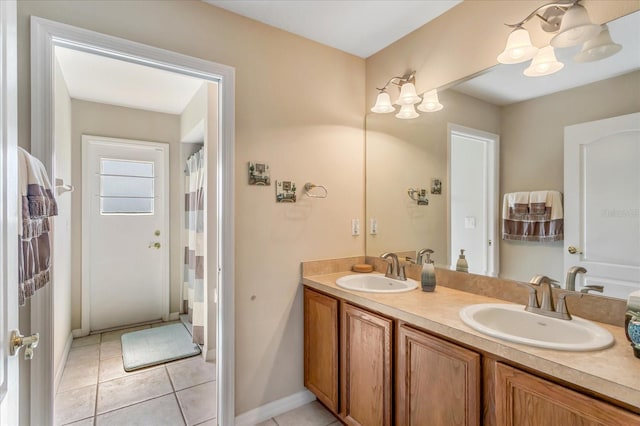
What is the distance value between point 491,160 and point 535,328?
879mm

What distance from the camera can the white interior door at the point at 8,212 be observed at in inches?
28.6

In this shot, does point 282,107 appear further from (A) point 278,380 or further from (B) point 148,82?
(A) point 278,380

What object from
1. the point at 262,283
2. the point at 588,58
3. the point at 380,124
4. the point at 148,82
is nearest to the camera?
the point at 588,58

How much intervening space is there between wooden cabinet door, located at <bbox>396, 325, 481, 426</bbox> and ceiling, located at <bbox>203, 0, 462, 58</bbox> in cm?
178

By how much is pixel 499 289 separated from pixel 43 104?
236 cm

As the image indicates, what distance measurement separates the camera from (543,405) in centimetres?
100

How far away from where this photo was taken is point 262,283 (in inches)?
79.8

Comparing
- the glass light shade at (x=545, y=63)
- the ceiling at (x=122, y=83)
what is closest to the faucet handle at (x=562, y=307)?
the glass light shade at (x=545, y=63)

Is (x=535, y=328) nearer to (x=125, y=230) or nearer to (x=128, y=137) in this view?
(x=125, y=230)

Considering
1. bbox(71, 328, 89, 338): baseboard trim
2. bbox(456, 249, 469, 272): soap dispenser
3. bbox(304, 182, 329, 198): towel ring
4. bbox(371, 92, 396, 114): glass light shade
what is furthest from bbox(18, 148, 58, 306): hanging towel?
bbox(71, 328, 89, 338): baseboard trim

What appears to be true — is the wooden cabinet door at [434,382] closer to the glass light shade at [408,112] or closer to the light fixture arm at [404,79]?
the glass light shade at [408,112]

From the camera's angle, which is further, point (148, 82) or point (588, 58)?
point (148, 82)

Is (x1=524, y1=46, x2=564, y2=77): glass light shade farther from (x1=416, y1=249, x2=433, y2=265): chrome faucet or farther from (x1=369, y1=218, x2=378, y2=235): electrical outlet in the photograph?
(x1=369, y1=218, x2=378, y2=235): electrical outlet

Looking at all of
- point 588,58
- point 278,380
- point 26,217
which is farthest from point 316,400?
point 588,58
